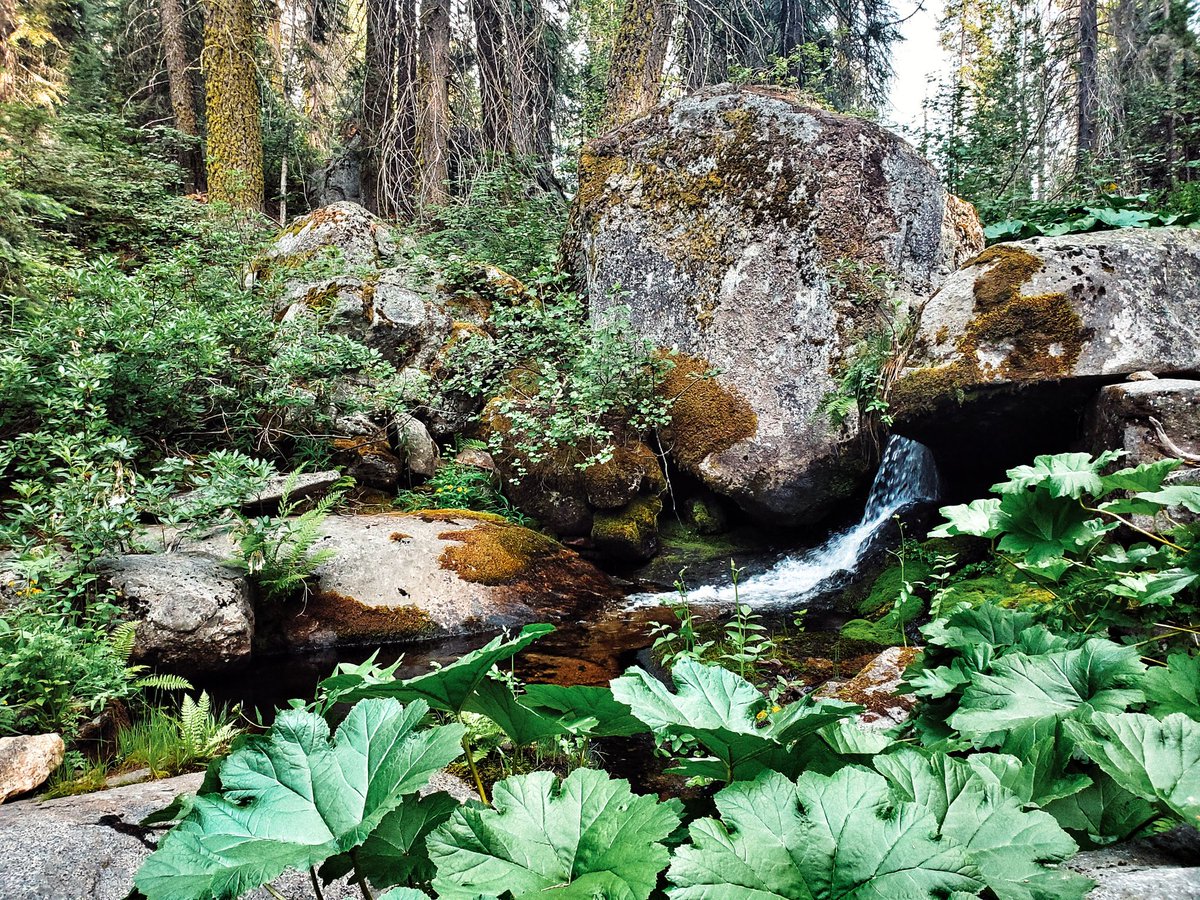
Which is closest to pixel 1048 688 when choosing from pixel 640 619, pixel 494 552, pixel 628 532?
pixel 640 619

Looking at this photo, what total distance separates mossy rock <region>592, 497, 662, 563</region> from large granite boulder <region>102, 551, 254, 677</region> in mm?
3114

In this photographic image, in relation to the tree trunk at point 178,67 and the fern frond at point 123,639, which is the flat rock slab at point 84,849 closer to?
the fern frond at point 123,639

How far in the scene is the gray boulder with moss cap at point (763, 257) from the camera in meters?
6.43

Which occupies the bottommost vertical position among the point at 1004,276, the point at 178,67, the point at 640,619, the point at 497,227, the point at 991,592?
the point at 640,619

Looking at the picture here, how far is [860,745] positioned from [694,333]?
650cm

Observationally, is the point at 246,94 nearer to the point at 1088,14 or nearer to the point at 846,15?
the point at 846,15

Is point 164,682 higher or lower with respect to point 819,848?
lower

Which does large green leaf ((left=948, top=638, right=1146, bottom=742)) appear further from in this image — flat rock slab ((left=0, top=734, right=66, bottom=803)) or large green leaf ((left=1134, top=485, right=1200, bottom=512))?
flat rock slab ((left=0, top=734, right=66, bottom=803))

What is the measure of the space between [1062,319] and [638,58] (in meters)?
6.98

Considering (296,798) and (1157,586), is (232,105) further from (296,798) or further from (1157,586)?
(1157,586)

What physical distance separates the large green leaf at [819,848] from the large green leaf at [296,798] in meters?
0.27

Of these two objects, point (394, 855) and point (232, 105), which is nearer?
point (394, 855)

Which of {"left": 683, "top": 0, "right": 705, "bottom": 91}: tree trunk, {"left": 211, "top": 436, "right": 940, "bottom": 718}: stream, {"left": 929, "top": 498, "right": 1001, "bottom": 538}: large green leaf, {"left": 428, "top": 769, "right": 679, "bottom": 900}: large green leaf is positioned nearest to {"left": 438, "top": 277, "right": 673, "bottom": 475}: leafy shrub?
{"left": 211, "top": 436, "right": 940, "bottom": 718}: stream

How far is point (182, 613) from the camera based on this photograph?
402cm
